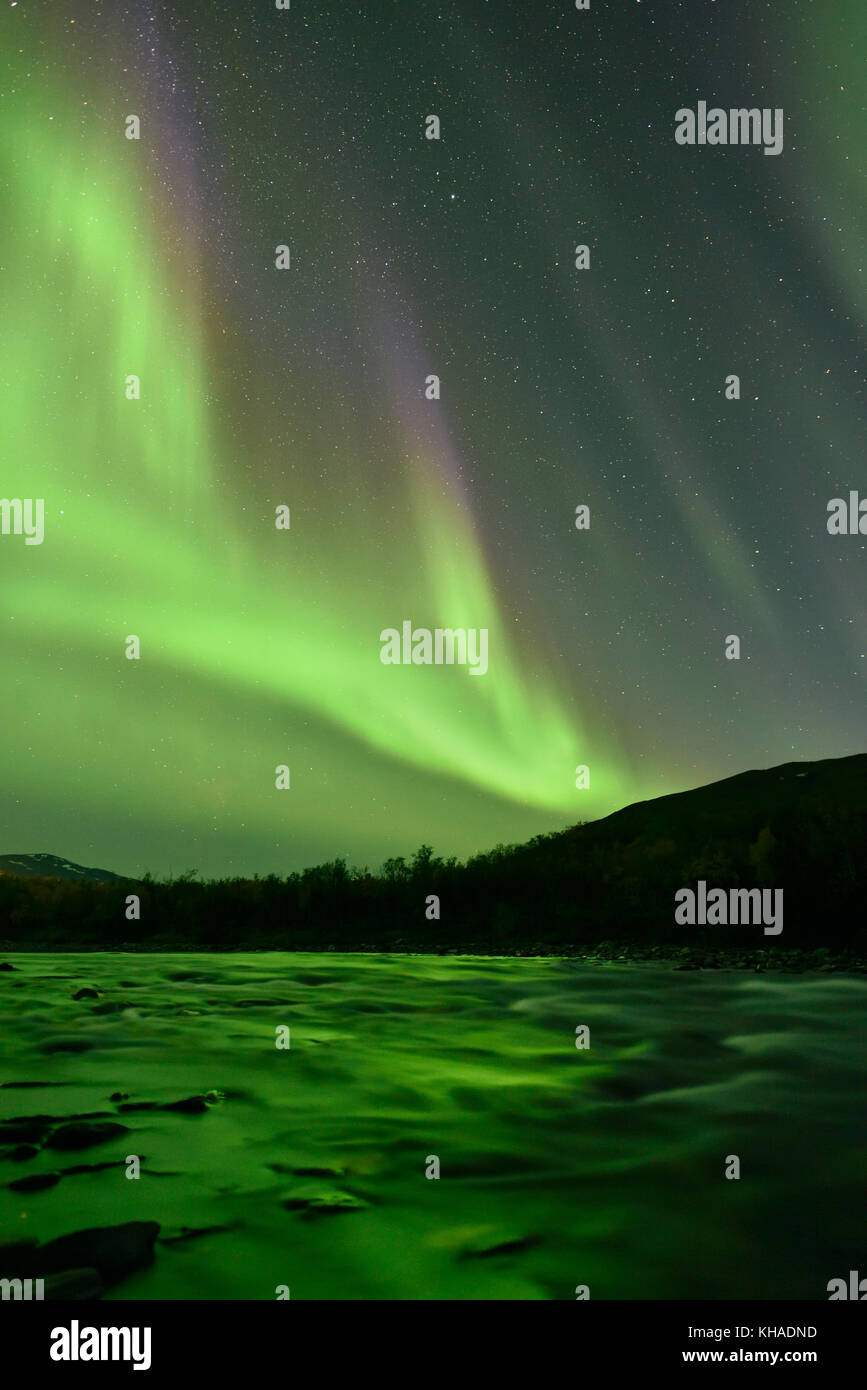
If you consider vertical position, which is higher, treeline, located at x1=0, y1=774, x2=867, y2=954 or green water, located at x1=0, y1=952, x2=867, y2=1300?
green water, located at x1=0, y1=952, x2=867, y2=1300

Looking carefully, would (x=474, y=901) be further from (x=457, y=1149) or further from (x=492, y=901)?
(x=457, y=1149)

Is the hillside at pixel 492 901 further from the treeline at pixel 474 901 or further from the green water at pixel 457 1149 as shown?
the green water at pixel 457 1149

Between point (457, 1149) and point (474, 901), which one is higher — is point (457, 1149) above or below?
above

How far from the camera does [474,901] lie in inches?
2183

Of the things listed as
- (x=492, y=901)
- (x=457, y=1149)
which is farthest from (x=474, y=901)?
(x=457, y=1149)

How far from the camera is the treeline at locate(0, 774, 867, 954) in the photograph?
152 ft

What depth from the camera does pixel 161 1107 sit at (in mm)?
9234

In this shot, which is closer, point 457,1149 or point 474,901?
point 457,1149

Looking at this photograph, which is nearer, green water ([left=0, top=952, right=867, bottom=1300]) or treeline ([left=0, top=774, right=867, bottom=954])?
green water ([left=0, top=952, right=867, bottom=1300])

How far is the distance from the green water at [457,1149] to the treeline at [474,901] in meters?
29.5

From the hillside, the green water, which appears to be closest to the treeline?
the hillside

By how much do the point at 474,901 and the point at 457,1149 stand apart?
48.0 metres

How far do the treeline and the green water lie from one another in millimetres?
29528

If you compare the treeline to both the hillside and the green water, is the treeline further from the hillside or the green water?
the green water
